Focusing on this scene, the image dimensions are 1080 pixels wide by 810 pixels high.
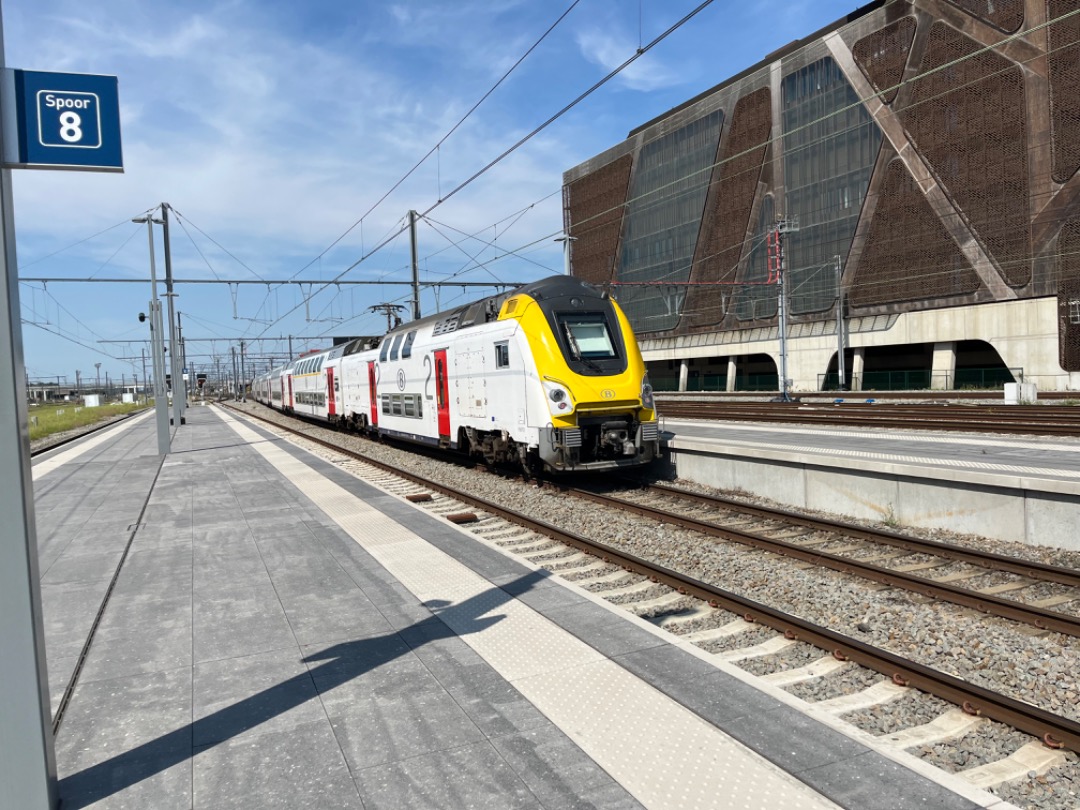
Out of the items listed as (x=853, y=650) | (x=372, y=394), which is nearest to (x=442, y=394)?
(x=372, y=394)

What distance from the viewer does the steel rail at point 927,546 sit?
6.91 metres

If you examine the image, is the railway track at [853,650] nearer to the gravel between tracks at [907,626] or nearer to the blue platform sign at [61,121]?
the gravel between tracks at [907,626]

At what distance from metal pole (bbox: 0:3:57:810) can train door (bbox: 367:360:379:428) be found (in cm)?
1952

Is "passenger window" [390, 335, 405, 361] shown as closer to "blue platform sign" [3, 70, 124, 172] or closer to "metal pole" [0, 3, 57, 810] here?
"blue platform sign" [3, 70, 124, 172]

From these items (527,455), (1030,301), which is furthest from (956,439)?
(1030,301)

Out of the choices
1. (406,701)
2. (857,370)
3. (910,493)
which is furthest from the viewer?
(857,370)

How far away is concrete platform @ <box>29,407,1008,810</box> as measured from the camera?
11.3 feet

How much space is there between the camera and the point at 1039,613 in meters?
5.80

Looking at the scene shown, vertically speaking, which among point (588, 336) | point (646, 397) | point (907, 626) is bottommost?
point (907, 626)

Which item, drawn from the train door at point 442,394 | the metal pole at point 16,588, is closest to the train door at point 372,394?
the train door at point 442,394

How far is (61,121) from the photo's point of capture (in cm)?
334

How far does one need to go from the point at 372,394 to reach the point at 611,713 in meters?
19.7

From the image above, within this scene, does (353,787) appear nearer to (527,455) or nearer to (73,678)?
(73,678)

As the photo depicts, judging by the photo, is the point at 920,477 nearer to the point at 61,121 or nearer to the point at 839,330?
the point at 61,121
